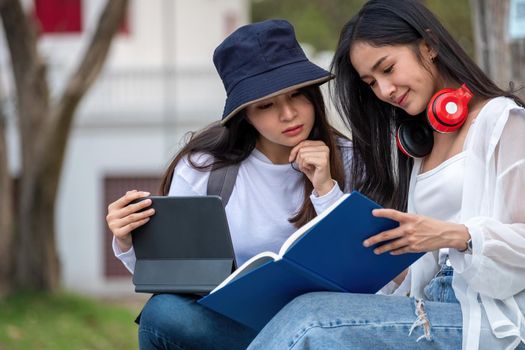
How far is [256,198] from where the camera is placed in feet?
11.4

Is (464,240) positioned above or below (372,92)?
below

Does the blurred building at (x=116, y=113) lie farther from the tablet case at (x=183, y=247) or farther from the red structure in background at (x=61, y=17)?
the tablet case at (x=183, y=247)

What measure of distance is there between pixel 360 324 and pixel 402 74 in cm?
77

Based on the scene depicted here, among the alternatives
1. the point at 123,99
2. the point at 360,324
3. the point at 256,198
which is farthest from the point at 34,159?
the point at 360,324

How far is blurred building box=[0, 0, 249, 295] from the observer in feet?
54.8

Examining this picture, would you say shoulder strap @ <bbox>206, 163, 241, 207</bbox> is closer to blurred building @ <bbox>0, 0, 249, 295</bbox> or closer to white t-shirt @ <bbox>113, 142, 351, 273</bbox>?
white t-shirt @ <bbox>113, 142, 351, 273</bbox>

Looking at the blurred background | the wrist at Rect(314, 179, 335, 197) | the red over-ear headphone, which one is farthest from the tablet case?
the blurred background

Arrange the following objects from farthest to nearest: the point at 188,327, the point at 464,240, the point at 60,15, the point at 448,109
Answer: the point at 60,15 → the point at 188,327 → the point at 448,109 → the point at 464,240

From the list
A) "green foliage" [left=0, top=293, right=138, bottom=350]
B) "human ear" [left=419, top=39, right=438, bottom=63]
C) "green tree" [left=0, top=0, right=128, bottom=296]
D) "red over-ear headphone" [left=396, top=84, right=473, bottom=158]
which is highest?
"human ear" [left=419, top=39, right=438, bottom=63]

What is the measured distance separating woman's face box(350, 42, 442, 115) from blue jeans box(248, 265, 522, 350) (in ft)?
2.06

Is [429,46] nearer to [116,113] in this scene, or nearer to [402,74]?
[402,74]

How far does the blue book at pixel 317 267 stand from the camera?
264 cm

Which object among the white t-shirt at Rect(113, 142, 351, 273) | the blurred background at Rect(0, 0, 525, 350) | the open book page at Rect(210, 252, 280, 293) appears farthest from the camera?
the blurred background at Rect(0, 0, 525, 350)

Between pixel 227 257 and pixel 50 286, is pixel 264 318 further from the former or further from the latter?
pixel 50 286
